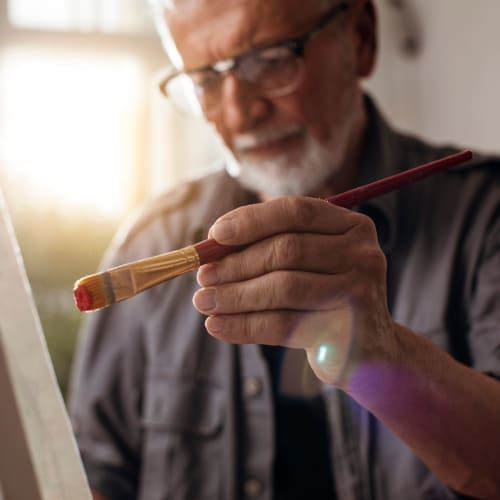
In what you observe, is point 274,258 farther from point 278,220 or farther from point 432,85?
point 432,85

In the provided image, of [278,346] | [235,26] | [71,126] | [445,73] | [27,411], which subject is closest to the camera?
[27,411]

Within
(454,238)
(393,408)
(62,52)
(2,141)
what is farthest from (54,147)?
(393,408)

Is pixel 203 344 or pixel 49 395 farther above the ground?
pixel 49 395

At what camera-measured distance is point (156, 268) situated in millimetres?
310

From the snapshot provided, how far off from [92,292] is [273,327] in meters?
0.11

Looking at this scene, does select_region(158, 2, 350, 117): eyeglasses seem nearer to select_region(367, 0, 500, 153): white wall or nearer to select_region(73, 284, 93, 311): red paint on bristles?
select_region(73, 284, 93, 311): red paint on bristles

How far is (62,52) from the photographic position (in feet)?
5.12

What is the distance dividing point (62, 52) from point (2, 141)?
29cm

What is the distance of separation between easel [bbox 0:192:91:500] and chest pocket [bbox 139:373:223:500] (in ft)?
1.41

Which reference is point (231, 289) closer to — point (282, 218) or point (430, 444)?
point (282, 218)

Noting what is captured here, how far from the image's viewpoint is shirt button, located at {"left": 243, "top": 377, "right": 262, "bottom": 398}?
70 centimetres

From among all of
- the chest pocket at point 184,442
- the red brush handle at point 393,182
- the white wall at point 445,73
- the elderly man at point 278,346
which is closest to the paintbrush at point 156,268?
the red brush handle at point 393,182

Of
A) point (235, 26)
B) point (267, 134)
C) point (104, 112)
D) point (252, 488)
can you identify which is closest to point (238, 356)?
point (252, 488)

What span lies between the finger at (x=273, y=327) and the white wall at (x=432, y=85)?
906mm
